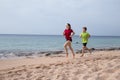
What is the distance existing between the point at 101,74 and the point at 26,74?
252 cm

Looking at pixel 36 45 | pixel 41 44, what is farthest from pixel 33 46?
pixel 41 44

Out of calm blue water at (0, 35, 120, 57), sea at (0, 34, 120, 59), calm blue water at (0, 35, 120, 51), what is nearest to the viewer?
sea at (0, 34, 120, 59)

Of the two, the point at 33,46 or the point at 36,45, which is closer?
the point at 33,46

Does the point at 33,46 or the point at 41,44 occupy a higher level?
the point at 33,46

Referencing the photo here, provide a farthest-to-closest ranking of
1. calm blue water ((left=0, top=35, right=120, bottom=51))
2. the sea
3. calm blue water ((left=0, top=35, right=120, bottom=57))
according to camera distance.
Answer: calm blue water ((left=0, top=35, right=120, bottom=51)) < calm blue water ((left=0, top=35, right=120, bottom=57)) < the sea

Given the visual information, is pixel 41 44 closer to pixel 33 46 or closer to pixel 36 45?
pixel 36 45

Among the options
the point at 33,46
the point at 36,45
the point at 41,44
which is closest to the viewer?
the point at 33,46

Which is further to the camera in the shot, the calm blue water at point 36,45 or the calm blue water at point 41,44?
the calm blue water at point 41,44

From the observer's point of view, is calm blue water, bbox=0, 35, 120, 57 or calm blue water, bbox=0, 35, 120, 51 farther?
calm blue water, bbox=0, 35, 120, 51

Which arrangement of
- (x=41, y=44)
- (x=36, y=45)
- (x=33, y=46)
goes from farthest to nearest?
(x=41, y=44), (x=36, y=45), (x=33, y=46)

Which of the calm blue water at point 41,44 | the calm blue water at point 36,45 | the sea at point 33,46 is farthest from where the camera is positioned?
the calm blue water at point 41,44

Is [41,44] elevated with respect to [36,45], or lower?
lower

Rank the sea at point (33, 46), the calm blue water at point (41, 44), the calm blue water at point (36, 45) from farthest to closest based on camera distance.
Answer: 1. the calm blue water at point (41, 44)
2. the calm blue water at point (36, 45)
3. the sea at point (33, 46)

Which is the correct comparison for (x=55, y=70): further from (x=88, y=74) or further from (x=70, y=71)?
(x=88, y=74)
